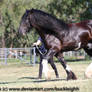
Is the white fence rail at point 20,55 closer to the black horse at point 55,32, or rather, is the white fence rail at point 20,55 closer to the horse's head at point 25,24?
the horse's head at point 25,24

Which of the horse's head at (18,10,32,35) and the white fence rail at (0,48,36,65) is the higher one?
the horse's head at (18,10,32,35)

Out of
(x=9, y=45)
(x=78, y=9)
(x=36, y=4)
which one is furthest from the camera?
(x=9, y=45)

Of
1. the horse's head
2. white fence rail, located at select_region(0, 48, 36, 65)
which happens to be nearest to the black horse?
the horse's head

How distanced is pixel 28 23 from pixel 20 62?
1832 cm

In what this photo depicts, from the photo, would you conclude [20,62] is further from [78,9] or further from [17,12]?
[17,12]

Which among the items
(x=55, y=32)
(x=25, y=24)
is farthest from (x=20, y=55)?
(x=55, y=32)

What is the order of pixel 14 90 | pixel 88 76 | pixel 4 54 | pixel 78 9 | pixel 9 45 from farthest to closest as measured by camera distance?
pixel 9 45
pixel 78 9
pixel 4 54
pixel 88 76
pixel 14 90

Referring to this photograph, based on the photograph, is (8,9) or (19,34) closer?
(19,34)

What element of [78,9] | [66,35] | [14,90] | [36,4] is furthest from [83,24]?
[36,4]

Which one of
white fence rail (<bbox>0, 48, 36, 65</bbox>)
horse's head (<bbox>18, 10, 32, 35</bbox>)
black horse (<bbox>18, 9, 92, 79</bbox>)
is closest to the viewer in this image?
black horse (<bbox>18, 9, 92, 79</bbox>)

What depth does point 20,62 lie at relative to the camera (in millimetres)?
28203

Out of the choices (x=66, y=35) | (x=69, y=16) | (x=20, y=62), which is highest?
(x=69, y=16)

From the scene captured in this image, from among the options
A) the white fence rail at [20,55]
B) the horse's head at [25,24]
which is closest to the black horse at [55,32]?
the horse's head at [25,24]

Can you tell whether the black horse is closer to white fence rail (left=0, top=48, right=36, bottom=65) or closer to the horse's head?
the horse's head
